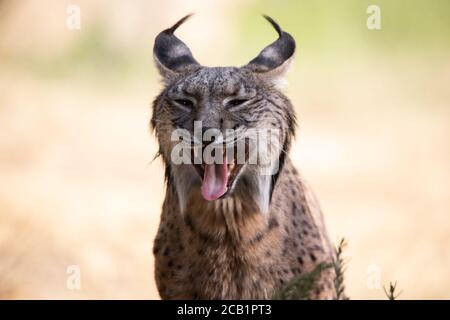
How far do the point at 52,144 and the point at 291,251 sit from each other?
8.38 metres

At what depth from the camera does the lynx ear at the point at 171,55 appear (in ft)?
26.2

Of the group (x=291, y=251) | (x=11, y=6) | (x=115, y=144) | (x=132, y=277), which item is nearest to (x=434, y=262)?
(x=132, y=277)

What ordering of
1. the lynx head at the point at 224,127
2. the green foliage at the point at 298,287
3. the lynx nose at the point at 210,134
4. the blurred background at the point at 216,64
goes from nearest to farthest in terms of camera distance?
1. the green foliage at the point at 298,287
2. the lynx nose at the point at 210,134
3. the lynx head at the point at 224,127
4. the blurred background at the point at 216,64

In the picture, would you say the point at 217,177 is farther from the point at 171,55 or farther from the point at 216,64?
the point at 216,64

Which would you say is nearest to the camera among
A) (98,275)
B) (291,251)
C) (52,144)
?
(291,251)

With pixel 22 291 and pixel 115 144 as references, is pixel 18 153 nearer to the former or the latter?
Result: pixel 115 144

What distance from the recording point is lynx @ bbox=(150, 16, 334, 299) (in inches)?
292

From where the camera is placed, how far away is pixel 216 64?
1633cm

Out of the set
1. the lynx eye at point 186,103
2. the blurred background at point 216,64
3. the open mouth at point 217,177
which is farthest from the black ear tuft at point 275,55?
the blurred background at point 216,64

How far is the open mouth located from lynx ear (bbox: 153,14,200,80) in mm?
897

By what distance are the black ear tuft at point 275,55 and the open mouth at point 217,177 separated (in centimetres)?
83

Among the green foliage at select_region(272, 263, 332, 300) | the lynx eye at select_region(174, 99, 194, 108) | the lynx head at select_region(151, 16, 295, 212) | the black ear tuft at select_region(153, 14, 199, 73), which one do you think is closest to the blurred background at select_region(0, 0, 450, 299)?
the black ear tuft at select_region(153, 14, 199, 73)

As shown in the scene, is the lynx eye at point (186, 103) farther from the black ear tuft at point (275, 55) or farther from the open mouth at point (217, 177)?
the black ear tuft at point (275, 55)

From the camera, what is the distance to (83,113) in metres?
16.0
